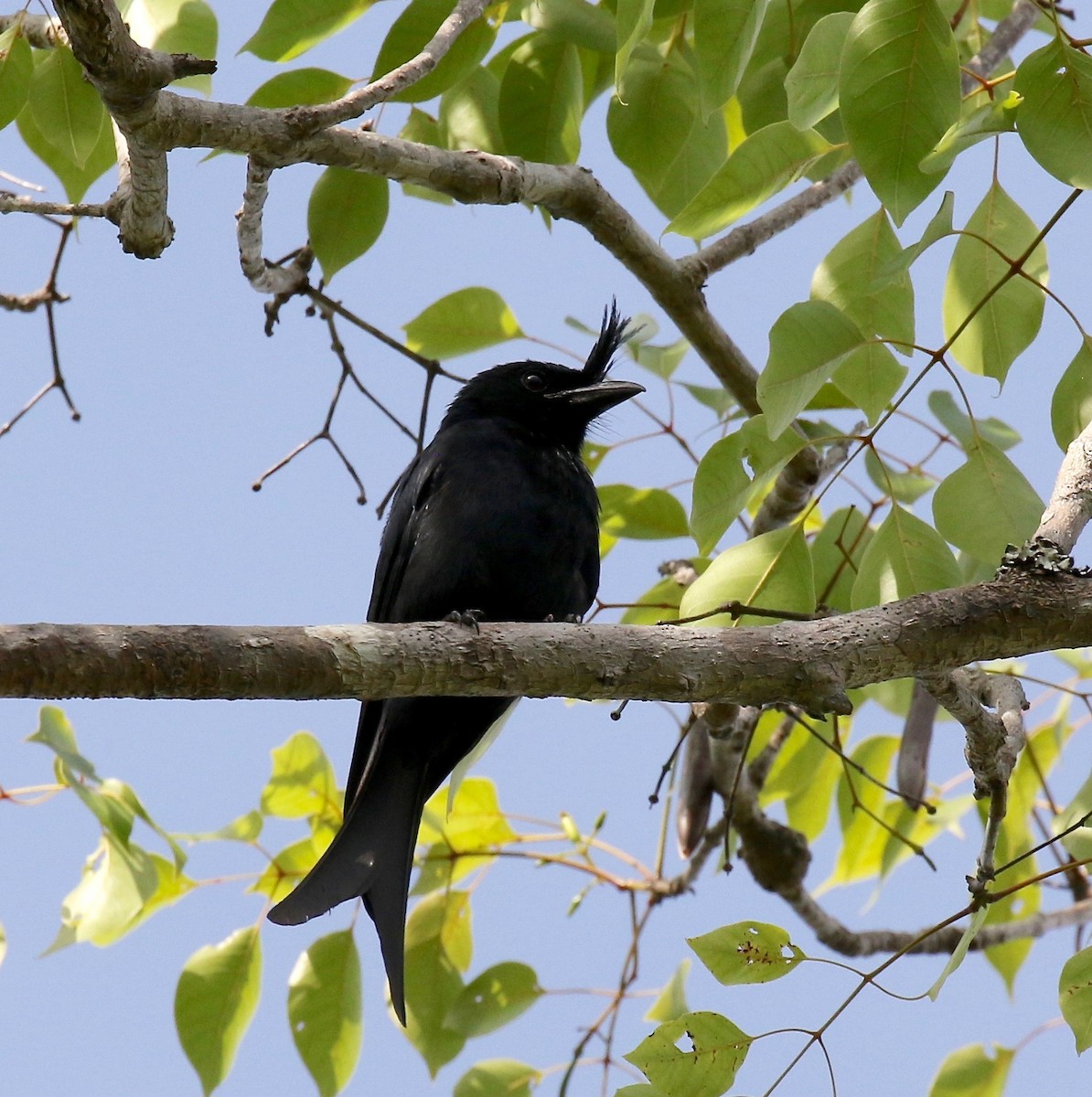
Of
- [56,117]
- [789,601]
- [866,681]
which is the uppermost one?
[56,117]

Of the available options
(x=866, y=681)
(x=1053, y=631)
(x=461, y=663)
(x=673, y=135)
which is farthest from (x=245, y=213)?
(x=1053, y=631)

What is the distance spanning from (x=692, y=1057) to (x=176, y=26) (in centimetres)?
232

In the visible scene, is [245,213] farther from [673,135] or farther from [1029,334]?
[1029,334]

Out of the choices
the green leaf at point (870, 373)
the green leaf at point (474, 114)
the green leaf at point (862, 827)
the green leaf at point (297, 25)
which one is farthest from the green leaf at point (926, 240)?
the green leaf at point (862, 827)

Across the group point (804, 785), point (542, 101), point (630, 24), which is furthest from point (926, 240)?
point (804, 785)

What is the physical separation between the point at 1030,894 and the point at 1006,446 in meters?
1.50

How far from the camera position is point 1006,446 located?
3574mm

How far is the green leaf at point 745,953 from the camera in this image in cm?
211

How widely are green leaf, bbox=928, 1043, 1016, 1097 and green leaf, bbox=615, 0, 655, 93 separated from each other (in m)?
2.41

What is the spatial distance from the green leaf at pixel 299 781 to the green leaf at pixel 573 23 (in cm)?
183

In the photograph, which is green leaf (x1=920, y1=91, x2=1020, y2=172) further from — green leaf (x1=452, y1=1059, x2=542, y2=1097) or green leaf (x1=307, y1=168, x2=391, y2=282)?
green leaf (x1=452, y1=1059, x2=542, y2=1097)

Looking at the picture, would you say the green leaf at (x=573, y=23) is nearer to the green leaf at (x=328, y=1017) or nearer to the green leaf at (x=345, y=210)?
the green leaf at (x=345, y=210)

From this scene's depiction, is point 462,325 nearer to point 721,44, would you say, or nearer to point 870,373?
point 870,373

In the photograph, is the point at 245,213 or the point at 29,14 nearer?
the point at 245,213
